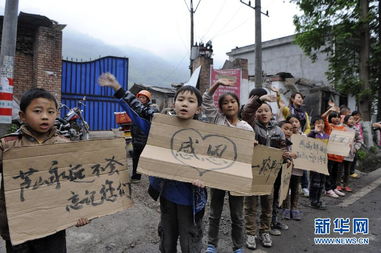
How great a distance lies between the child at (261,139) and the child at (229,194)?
352 millimetres

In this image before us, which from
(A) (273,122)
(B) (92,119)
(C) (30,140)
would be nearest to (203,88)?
(B) (92,119)

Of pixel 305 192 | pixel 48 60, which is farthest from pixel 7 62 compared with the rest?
pixel 305 192

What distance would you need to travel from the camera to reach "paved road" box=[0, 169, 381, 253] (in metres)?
2.87

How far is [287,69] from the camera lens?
21438 mm

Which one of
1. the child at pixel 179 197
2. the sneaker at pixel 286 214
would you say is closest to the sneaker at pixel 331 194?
the sneaker at pixel 286 214

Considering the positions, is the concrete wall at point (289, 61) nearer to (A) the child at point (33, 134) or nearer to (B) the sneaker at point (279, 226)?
(B) the sneaker at point (279, 226)

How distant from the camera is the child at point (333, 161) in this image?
4934 millimetres

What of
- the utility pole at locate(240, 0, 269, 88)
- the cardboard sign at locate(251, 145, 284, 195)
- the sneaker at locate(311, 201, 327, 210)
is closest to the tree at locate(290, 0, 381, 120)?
the utility pole at locate(240, 0, 269, 88)

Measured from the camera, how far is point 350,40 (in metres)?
12.0

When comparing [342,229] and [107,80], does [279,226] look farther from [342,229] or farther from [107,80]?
[107,80]

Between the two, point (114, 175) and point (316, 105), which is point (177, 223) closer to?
point (114, 175)

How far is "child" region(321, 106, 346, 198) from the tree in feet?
24.2

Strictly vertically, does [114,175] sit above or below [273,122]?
below

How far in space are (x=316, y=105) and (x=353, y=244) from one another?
502 inches
